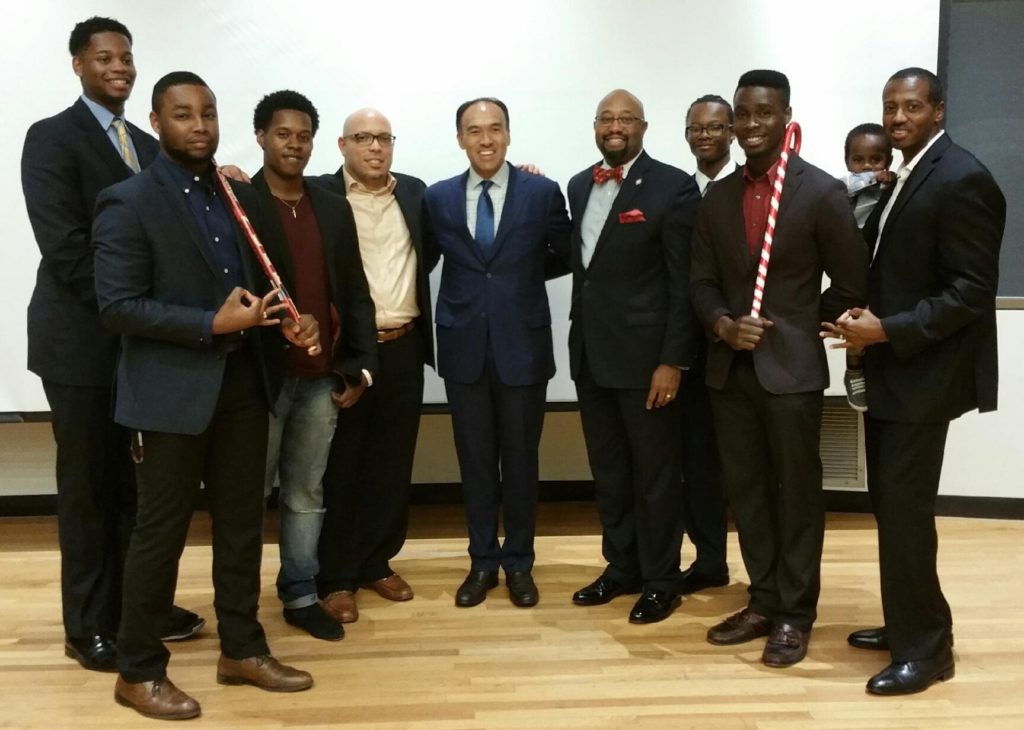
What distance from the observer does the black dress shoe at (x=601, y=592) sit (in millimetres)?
3439

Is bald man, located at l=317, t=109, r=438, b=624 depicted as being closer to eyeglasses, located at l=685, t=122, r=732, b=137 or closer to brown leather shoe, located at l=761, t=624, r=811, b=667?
eyeglasses, located at l=685, t=122, r=732, b=137

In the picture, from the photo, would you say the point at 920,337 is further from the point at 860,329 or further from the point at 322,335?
the point at 322,335

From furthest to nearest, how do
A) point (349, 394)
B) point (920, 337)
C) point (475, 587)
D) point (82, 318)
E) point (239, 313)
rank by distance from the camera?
point (475, 587)
point (349, 394)
point (82, 318)
point (920, 337)
point (239, 313)

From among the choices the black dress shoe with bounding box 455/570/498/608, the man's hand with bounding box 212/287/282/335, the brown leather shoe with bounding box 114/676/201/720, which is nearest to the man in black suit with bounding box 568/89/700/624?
the black dress shoe with bounding box 455/570/498/608

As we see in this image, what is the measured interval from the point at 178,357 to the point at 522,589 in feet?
5.05

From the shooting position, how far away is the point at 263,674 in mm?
2775

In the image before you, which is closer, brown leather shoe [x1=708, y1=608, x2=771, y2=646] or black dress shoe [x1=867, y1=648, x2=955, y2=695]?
black dress shoe [x1=867, y1=648, x2=955, y2=695]

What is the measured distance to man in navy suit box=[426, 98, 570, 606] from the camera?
132 inches

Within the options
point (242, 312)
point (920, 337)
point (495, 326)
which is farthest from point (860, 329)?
point (242, 312)

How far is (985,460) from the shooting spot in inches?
174

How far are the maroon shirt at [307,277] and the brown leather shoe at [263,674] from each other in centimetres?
87

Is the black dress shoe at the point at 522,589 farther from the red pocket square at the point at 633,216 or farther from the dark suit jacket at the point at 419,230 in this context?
the red pocket square at the point at 633,216

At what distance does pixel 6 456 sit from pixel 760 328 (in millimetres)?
3647

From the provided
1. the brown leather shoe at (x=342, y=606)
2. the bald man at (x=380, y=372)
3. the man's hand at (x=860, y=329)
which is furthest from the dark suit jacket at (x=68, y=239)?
the man's hand at (x=860, y=329)
